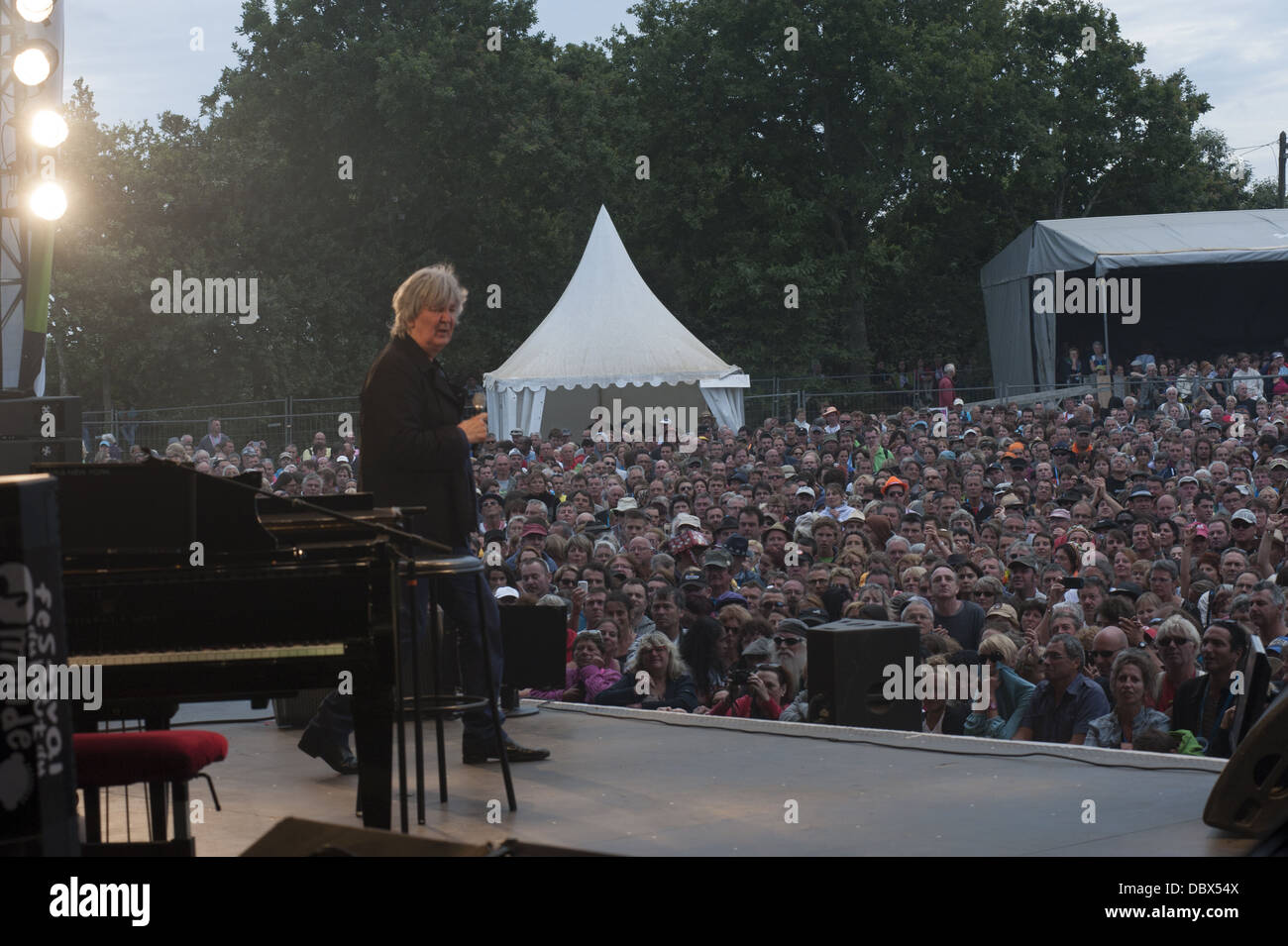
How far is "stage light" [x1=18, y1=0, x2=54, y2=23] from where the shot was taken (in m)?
9.88

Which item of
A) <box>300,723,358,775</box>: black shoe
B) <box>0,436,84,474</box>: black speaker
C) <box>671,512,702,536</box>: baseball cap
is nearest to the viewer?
<box>300,723,358,775</box>: black shoe

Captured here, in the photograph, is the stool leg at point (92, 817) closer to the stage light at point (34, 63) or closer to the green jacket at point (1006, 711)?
the green jacket at point (1006, 711)

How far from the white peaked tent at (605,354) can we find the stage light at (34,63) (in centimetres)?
1530

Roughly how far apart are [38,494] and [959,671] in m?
Answer: 5.79

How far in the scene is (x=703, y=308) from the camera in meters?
37.5

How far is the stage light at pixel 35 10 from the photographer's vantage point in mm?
9875

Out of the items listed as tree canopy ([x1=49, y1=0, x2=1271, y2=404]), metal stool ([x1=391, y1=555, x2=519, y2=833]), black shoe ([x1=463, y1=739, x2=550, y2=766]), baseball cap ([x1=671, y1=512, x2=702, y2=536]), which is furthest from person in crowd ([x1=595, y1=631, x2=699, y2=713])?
tree canopy ([x1=49, y1=0, x2=1271, y2=404])

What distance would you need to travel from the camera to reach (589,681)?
8.63 meters

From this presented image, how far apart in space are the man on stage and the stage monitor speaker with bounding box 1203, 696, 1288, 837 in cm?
253

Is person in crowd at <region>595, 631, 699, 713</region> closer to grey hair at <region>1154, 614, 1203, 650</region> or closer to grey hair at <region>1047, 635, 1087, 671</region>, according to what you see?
grey hair at <region>1047, 635, 1087, 671</region>

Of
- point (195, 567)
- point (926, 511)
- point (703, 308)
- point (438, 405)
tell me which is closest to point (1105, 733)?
point (438, 405)

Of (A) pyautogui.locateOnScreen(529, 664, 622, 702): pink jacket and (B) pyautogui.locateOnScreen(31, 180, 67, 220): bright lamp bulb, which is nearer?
(A) pyautogui.locateOnScreen(529, 664, 622, 702): pink jacket

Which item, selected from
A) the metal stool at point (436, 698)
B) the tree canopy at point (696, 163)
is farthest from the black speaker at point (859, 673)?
the tree canopy at point (696, 163)
